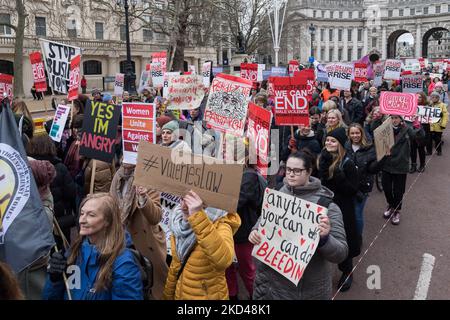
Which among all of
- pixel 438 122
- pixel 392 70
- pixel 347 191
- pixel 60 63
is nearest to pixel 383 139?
pixel 347 191

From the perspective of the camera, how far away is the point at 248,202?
12.3 ft

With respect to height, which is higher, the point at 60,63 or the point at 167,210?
the point at 60,63

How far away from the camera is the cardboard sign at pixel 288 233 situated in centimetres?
271

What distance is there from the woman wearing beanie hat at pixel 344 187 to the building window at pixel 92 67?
128 ft

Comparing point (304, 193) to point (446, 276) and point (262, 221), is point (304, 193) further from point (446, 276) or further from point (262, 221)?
point (446, 276)

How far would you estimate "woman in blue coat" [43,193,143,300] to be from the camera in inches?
95.9

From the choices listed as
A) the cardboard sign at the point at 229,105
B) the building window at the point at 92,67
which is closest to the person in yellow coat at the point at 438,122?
the cardboard sign at the point at 229,105

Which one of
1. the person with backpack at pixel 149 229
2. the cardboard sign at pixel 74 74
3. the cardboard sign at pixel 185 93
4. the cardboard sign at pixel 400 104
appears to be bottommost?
the person with backpack at pixel 149 229

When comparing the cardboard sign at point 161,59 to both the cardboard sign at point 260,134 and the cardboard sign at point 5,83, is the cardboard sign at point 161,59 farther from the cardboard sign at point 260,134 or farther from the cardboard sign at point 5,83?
the cardboard sign at point 260,134

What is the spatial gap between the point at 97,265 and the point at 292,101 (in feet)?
14.1

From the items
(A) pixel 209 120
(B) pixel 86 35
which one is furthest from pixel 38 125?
(B) pixel 86 35

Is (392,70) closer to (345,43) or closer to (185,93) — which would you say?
(185,93)
